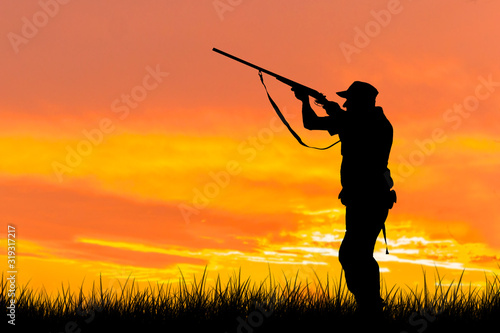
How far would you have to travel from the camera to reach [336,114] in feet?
28.5

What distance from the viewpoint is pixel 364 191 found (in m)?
7.82

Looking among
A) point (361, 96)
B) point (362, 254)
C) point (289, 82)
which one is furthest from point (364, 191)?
point (289, 82)

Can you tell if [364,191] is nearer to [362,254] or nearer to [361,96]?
[362,254]

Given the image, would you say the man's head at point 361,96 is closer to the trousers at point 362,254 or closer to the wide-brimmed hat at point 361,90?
the wide-brimmed hat at point 361,90

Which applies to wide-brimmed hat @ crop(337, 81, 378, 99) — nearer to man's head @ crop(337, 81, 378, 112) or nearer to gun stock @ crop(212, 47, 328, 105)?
man's head @ crop(337, 81, 378, 112)

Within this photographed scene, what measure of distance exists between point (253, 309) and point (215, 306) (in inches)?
19.3

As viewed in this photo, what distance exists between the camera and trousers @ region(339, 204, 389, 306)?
777cm

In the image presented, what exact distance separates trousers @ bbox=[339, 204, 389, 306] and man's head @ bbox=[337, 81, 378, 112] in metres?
1.26

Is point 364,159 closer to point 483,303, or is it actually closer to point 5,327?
point 483,303

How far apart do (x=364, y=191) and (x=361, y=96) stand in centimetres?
122

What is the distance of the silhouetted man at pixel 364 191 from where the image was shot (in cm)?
777

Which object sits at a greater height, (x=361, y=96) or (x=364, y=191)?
(x=361, y=96)

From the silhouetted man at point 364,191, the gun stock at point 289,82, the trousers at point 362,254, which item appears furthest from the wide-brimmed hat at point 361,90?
the trousers at point 362,254

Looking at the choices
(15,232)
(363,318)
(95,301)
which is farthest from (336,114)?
(15,232)
